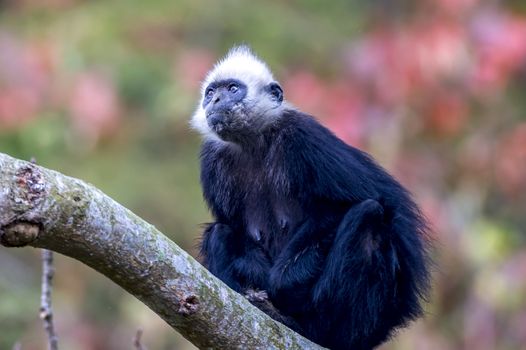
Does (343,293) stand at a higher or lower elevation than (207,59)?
lower

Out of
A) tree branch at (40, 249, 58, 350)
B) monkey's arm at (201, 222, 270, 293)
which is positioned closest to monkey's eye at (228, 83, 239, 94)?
monkey's arm at (201, 222, 270, 293)

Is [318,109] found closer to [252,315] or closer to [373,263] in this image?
[373,263]

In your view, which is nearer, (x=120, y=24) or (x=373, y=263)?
(x=373, y=263)

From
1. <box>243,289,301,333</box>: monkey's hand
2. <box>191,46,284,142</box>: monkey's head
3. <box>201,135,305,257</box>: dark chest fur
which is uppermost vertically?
<box>191,46,284,142</box>: monkey's head

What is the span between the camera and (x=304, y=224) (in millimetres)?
4648

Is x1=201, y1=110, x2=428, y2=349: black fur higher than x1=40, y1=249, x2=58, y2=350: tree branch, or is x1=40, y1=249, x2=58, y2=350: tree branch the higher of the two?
x1=201, y1=110, x2=428, y2=349: black fur

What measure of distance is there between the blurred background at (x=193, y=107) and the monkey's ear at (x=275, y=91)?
138 inches

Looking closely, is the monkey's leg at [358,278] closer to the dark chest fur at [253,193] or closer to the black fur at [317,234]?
the black fur at [317,234]

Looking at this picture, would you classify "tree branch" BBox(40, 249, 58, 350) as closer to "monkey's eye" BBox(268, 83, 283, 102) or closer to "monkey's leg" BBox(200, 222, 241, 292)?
"monkey's leg" BBox(200, 222, 241, 292)

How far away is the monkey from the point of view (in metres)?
4.52

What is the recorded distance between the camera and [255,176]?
198 inches

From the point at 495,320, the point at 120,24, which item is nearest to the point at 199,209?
the point at 120,24

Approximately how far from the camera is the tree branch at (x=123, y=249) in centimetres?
309

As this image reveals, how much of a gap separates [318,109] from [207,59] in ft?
4.00
